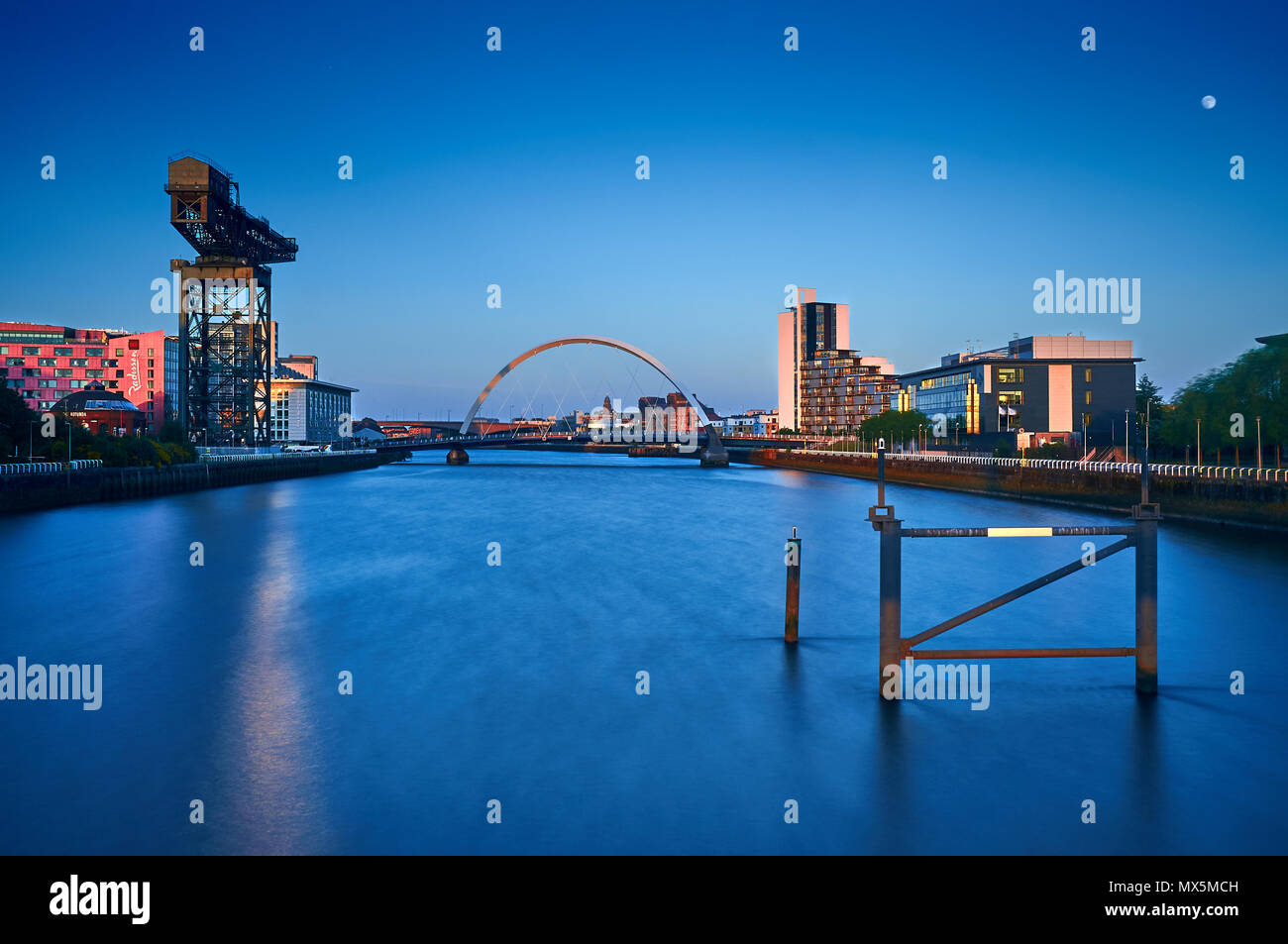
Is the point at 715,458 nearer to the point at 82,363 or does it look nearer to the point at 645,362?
the point at 645,362

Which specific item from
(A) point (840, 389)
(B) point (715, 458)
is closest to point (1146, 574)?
(B) point (715, 458)

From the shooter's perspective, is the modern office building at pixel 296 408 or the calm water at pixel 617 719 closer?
the calm water at pixel 617 719

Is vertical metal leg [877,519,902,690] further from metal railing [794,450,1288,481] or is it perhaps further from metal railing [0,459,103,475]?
metal railing [0,459,103,475]

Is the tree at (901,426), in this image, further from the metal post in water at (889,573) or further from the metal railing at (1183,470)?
→ the metal post in water at (889,573)

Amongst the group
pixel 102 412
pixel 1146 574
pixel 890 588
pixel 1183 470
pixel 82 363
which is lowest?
pixel 890 588

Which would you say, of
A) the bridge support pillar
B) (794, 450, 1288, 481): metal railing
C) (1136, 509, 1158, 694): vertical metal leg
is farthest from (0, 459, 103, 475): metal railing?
the bridge support pillar

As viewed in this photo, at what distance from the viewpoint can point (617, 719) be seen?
35.2 feet

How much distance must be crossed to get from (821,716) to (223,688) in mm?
8376

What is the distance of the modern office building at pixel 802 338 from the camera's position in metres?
190

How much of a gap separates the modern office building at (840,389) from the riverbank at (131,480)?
113 metres

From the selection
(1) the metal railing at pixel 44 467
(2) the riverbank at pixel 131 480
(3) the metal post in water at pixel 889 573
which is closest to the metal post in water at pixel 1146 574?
(3) the metal post in water at pixel 889 573

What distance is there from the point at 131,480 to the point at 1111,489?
182ft
